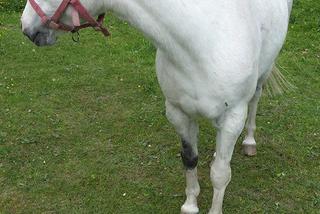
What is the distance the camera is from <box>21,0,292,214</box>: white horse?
230 centimetres

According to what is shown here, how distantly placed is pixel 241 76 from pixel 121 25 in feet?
16.1

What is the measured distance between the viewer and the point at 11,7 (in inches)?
310

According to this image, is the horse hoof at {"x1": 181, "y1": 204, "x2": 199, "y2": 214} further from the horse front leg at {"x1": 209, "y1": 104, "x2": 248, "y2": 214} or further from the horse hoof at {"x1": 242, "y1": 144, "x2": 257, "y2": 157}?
the horse hoof at {"x1": 242, "y1": 144, "x2": 257, "y2": 157}

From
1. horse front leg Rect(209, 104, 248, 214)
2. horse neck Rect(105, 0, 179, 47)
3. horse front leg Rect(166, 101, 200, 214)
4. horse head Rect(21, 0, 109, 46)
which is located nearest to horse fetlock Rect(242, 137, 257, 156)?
horse front leg Rect(166, 101, 200, 214)

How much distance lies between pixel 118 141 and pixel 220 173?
5.08 feet

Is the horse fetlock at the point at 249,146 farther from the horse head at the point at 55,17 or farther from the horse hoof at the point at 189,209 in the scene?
the horse head at the point at 55,17

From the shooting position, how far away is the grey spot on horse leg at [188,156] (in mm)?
3134

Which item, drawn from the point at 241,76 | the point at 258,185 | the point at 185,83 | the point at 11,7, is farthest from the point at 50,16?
the point at 11,7

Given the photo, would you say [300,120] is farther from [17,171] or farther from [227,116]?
[17,171]

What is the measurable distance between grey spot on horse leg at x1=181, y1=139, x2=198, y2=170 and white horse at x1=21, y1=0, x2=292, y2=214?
1.03 ft

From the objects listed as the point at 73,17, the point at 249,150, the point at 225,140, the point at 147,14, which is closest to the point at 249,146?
the point at 249,150

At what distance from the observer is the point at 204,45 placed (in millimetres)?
2381

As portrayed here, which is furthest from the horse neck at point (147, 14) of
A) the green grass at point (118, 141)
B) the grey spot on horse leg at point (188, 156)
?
the green grass at point (118, 141)

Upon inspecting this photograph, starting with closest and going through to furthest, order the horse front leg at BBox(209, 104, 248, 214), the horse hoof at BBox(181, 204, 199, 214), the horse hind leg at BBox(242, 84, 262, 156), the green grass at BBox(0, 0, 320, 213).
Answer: the horse front leg at BBox(209, 104, 248, 214) → the horse hoof at BBox(181, 204, 199, 214) → the green grass at BBox(0, 0, 320, 213) → the horse hind leg at BBox(242, 84, 262, 156)
